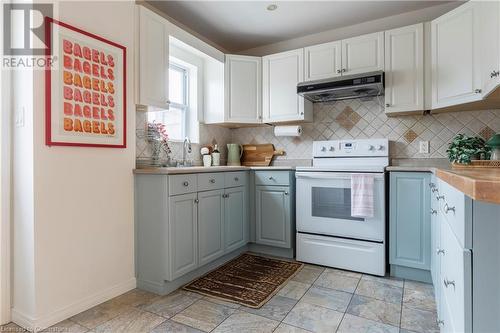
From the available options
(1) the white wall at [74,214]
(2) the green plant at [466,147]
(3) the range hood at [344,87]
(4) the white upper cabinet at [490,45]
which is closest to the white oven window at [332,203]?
(2) the green plant at [466,147]

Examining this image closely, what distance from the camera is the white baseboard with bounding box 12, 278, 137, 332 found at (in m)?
1.69

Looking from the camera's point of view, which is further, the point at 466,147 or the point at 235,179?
the point at 235,179

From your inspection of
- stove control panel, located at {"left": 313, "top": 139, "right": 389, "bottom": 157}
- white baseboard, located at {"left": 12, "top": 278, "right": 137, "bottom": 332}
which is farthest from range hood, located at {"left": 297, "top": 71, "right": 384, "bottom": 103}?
white baseboard, located at {"left": 12, "top": 278, "right": 137, "bottom": 332}

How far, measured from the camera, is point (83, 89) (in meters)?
1.92

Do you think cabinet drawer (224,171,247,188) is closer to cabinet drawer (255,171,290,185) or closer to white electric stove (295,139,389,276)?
cabinet drawer (255,171,290,185)

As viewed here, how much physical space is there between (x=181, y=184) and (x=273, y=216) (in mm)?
1133

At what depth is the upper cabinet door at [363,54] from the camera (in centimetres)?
273

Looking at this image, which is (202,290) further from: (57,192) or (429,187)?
(429,187)

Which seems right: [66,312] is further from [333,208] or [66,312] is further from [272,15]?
[272,15]

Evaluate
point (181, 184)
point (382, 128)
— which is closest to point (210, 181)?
point (181, 184)

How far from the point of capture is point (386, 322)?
1.77 meters

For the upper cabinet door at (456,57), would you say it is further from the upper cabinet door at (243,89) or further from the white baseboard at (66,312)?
the white baseboard at (66,312)

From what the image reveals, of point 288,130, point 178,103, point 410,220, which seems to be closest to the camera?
point 410,220

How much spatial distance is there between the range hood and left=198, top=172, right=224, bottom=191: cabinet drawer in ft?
3.83
